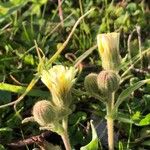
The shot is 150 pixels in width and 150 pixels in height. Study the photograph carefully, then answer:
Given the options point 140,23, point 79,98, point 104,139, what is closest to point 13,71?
point 79,98

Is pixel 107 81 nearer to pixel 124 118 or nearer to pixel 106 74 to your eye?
pixel 106 74

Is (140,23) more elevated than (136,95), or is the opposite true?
(140,23)

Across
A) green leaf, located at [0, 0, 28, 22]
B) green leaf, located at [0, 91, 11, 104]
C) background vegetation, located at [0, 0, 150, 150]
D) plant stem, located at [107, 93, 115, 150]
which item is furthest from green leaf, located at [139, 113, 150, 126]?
green leaf, located at [0, 0, 28, 22]

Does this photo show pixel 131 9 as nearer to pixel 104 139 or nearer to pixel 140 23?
pixel 140 23

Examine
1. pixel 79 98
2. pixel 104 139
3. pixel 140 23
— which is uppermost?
pixel 140 23

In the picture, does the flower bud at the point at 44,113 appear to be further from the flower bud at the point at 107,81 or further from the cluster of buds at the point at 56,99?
the flower bud at the point at 107,81
